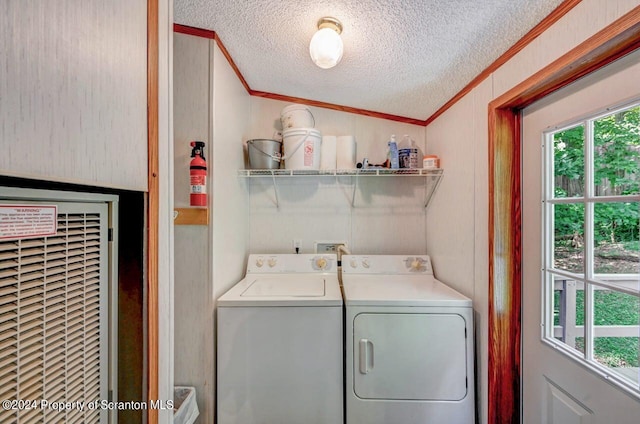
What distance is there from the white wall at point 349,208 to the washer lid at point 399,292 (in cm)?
31

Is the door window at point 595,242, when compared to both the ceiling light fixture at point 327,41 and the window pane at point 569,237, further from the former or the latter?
the ceiling light fixture at point 327,41

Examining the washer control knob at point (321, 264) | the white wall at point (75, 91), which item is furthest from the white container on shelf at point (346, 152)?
the white wall at point (75, 91)

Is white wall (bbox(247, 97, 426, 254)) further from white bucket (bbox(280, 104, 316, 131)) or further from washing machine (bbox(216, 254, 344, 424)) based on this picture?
washing machine (bbox(216, 254, 344, 424))

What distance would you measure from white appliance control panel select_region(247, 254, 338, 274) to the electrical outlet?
104 millimetres

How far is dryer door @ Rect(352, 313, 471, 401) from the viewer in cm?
143

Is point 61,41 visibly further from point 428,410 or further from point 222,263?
point 428,410

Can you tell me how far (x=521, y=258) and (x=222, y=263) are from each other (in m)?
1.69

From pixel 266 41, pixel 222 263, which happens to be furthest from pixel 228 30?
pixel 222 263

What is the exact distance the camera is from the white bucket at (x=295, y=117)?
196cm

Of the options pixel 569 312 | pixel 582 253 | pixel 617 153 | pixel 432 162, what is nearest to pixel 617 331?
pixel 569 312

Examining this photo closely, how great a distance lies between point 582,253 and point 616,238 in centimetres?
14

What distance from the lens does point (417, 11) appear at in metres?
1.10

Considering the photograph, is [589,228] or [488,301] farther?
[488,301]

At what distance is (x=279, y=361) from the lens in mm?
1438
